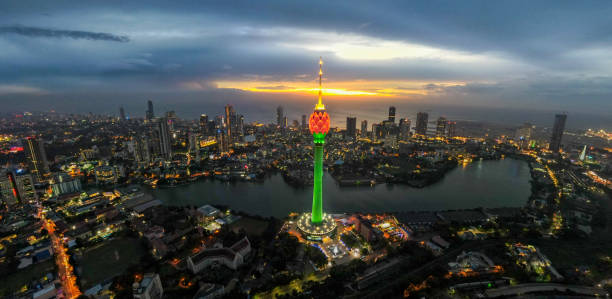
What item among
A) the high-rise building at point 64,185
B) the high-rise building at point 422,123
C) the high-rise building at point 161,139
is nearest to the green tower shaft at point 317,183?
the high-rise building at point 64,185

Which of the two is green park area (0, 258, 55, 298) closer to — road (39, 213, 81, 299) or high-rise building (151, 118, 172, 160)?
road (39, 213, 81, 299)

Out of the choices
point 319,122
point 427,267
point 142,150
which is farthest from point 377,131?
point 142,150

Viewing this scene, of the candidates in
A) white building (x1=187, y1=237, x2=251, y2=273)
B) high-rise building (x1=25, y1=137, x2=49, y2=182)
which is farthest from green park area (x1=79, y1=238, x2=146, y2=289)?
high-rise building (x1=25, y1=137, x2=49, y2=182)

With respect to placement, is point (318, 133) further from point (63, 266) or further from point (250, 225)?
point (63, 266)

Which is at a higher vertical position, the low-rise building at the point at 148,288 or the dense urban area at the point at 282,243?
the low-rise building at the point at 148,288

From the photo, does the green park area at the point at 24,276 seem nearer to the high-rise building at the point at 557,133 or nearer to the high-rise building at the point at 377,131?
the high-rise building at the point at 377,131
